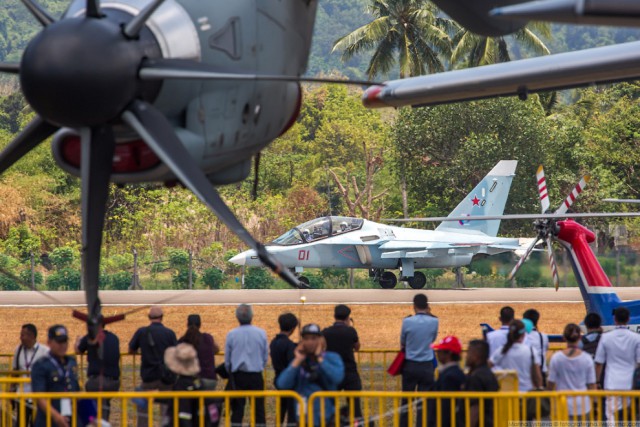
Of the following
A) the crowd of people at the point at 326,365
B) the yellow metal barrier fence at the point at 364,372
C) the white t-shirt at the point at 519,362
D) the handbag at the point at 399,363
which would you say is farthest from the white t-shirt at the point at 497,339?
the yellow metal barrier fence at the point at 364,372

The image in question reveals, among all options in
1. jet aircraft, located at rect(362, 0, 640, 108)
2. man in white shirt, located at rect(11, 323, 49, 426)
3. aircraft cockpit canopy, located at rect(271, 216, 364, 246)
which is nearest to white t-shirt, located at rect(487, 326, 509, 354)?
jet aircraft, located at rect(362, 0, 640, 108)

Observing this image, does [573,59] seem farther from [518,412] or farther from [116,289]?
[116,289]

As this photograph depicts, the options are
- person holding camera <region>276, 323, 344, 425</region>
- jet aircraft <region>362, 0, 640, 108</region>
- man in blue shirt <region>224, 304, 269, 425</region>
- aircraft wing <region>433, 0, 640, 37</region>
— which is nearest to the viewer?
aircraft wing <region>433, 0, 640, 37</region>

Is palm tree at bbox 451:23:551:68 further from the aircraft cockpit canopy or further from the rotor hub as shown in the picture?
the rotor hub

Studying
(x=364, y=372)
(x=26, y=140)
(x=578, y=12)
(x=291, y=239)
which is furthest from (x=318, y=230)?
(x=578, y=12)

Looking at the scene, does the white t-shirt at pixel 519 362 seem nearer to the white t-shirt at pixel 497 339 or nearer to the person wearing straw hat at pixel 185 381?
the white t-shirt at pixel 497 339

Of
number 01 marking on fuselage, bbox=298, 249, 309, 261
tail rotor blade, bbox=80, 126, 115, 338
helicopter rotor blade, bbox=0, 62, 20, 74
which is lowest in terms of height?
tail rotor blade, bbox=80, 126, 115, 338

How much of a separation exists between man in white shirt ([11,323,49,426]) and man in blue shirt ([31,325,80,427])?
1.21 m

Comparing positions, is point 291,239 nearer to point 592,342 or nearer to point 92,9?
point 592,342

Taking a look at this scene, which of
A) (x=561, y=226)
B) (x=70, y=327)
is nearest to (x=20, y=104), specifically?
(x=70, y=327)

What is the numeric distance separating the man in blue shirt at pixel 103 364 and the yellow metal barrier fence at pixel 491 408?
7.78 ft

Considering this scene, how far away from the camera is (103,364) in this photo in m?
10.8

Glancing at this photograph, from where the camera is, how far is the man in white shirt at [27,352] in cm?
1079

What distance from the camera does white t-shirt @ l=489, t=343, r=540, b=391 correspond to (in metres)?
10.2
